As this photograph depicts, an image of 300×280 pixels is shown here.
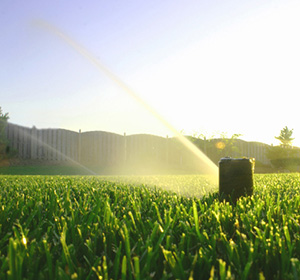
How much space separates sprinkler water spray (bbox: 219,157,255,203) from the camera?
209 cm

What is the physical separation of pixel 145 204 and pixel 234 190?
68cm

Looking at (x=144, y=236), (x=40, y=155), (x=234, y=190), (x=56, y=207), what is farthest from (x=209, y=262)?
(x=40, y=155)

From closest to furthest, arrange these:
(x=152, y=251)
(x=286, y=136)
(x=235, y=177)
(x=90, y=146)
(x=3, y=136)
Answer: (x=152, y=251), (x=235, y=177), (x=3, y=136), (x=90, y=146), (x=286, y=136)

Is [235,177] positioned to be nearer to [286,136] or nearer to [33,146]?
[33,146]

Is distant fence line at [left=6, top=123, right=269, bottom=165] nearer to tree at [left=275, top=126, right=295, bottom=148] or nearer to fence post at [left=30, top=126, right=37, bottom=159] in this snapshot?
fence post at [left=30, top=126, right=37, bottom=159]

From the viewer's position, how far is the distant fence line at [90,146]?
54.3 feet

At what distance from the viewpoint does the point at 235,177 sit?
211 cm

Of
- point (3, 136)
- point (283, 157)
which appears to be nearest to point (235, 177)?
point (3, 136)

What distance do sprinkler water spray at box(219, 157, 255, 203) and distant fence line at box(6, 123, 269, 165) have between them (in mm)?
15428

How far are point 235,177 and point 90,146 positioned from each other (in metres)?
16.1

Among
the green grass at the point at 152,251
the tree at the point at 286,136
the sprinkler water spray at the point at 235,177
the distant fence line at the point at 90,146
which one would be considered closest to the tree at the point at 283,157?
the distant fence line at the point at 90,146

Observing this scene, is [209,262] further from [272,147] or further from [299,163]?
[272,147]

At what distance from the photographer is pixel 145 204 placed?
1.87 m

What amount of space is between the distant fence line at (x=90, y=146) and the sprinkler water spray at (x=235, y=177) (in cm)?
1543
